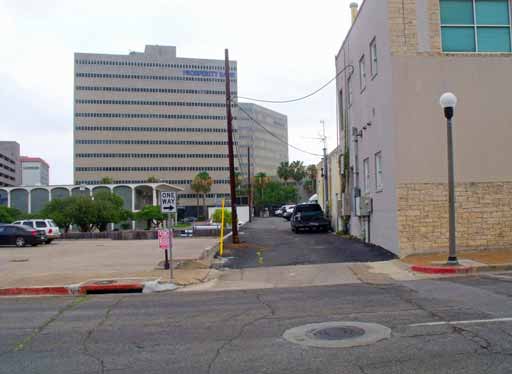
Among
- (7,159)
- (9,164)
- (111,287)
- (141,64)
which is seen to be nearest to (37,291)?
(111,287)

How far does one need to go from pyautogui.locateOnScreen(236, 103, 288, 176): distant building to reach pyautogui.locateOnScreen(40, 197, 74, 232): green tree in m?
87.8

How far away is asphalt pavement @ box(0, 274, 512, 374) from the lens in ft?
19.4

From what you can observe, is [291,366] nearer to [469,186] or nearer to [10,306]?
[10,306]

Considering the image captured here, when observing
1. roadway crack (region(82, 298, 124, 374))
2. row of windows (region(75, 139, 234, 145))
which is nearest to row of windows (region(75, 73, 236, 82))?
row of windows (region(75, 139, 234, 145))

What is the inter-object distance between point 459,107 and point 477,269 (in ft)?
19.7

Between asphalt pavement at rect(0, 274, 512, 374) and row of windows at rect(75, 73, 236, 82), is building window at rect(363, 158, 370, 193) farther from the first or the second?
row of windows at rect(75, 73, 236, 82)

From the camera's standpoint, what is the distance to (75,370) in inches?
235

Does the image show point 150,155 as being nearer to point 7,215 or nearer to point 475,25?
point 7,215

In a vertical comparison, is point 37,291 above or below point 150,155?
below

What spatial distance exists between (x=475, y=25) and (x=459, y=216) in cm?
647

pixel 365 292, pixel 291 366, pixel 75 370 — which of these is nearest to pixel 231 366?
pixel 291 366

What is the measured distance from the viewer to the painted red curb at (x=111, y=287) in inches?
514

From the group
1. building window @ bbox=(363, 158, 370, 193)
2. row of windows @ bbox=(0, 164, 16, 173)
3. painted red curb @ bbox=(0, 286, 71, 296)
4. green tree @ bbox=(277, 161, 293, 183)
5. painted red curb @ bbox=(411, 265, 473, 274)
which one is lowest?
painted red curb @ bbox=(0, 286, 71, 296)

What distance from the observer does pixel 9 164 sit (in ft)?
538
